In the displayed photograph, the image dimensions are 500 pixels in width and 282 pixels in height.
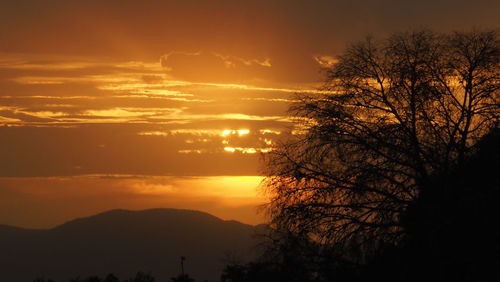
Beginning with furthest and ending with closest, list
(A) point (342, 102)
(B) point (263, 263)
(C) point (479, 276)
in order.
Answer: (A) point (342, 102) → (B) point (263, 263) → (C) point (479, 276)

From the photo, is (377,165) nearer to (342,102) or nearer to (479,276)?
(342,102)

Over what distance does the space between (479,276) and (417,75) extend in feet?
25.6

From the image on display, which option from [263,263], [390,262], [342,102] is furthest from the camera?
[342,102]

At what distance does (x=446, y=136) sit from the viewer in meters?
26.2

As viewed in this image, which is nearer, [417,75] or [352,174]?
[352,174]

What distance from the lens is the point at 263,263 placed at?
26.1 meters

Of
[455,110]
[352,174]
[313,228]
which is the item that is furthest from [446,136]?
[313,228]

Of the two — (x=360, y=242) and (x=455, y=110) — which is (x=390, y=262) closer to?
(x=360, y=242)

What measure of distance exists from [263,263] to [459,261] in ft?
20.8

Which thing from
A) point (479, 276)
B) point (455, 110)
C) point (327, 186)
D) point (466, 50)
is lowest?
point (479, 276)

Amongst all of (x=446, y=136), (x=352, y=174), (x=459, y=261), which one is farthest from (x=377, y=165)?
(x=459, y=261)

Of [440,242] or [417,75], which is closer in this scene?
[440,242]

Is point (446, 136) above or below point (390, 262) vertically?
above

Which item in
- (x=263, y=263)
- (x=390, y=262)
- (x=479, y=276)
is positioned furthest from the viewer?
(x=263, y=263)
